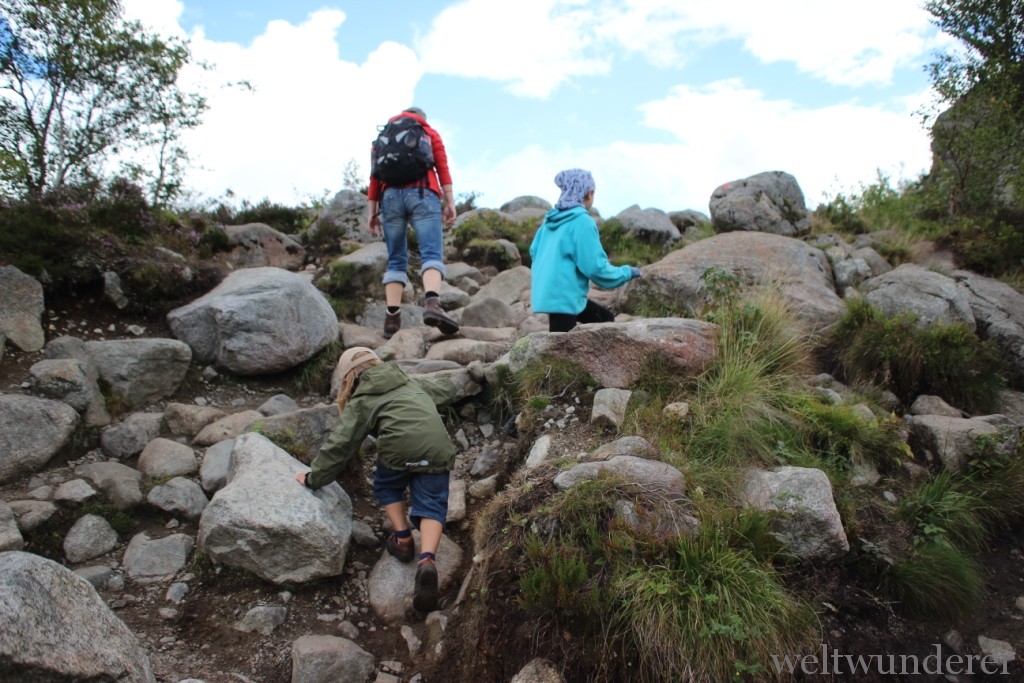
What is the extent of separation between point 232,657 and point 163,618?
0.63 m

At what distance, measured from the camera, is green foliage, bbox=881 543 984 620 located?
4141mm

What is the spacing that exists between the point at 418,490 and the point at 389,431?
499mm

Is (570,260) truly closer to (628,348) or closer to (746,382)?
(628,348)

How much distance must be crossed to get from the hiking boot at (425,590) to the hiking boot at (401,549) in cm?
44

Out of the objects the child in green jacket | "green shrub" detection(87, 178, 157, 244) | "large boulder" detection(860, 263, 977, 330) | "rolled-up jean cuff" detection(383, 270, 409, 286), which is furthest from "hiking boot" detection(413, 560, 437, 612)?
"large boulder" detection(860, 263, 977, 330)

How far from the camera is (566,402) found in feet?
19.9

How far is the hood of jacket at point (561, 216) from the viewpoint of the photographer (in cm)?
670

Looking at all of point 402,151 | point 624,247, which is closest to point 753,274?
point 402,151

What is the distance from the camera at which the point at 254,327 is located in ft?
24.2

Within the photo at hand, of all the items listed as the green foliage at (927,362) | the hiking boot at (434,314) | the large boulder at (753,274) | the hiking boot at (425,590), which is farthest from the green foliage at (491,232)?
the hiking boot at (425,590)

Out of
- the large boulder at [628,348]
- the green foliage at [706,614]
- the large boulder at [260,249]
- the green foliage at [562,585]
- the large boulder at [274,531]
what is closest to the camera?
the green foliage at [706,614]

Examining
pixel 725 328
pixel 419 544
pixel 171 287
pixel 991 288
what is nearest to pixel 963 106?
pixel 991 288

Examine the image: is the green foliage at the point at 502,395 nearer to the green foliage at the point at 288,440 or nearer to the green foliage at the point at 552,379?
the green foliage at the point at 552,379

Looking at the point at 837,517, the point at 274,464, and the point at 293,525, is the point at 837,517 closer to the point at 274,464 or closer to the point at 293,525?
the point at 293,525
